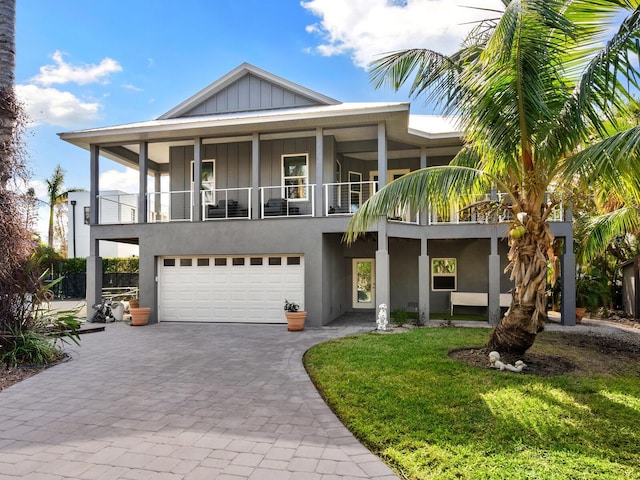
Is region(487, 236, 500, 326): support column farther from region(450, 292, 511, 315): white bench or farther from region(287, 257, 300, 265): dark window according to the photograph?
region(287, 257, 300, 265): dark window

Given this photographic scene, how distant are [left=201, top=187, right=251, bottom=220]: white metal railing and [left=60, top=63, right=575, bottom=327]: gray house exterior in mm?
43

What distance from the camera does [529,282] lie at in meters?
6.30

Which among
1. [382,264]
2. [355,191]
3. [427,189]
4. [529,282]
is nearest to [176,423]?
[427,189]

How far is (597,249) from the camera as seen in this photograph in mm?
10992

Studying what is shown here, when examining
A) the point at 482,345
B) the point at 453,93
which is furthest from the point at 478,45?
the point at 482,345

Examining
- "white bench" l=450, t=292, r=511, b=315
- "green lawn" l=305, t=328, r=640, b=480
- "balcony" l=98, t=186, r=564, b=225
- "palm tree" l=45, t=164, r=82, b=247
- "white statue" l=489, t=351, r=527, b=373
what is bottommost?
"green lawn" l=305, t=328, r=640, b=480

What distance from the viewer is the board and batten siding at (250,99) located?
14.0m

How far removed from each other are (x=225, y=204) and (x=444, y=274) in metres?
8.44

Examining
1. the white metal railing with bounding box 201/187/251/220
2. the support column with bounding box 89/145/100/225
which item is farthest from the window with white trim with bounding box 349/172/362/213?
the support column with bounding box 89/145/100/225

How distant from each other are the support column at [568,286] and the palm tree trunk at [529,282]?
6375 mm

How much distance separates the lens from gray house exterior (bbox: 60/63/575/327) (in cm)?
1168

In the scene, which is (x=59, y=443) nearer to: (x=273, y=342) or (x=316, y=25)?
(x=273, y=342)

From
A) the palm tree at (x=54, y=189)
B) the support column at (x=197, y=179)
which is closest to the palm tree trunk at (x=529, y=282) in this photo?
the support column at (x=197, y=179)

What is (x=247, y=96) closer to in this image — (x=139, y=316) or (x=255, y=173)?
(x=255, y=173)
